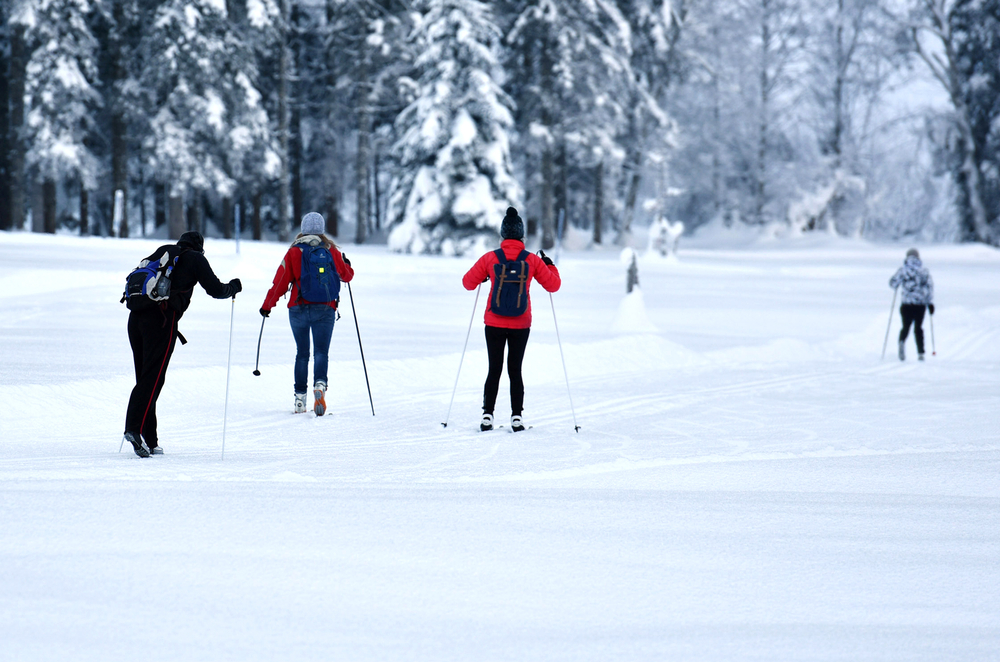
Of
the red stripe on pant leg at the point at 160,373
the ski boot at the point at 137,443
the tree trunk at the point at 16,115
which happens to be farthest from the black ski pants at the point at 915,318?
the tree trunk at the point at 16,115

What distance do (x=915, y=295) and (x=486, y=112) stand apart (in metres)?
19.6

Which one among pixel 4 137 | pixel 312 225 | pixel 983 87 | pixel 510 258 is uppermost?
pixel 983 87

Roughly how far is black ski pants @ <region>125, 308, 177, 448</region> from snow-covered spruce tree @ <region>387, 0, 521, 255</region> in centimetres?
2607

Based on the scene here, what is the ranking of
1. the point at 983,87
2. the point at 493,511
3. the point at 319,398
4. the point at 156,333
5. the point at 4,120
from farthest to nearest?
the point at 983,87
the point at 4,120
the point at 319,398
the point at 156,333
the point at 493,511

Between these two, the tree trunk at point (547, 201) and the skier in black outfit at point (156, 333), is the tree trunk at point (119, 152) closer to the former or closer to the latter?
the tree trunk at point (547, 201)

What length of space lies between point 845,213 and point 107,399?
159 ft

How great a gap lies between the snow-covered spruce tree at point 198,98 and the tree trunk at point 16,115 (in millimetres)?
3843

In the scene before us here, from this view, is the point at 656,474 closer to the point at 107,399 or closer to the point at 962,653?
the point at 962,653

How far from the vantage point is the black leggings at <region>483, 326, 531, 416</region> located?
843 centimetres

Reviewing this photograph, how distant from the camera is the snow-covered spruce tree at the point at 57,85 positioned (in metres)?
30.6

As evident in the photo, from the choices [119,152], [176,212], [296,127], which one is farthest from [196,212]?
[119,152]

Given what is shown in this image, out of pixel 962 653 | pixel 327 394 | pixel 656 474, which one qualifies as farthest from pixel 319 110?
pixel 962 653

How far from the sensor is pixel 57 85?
31.2 metres

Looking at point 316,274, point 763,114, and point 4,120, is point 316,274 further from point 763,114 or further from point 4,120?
point 763,114
